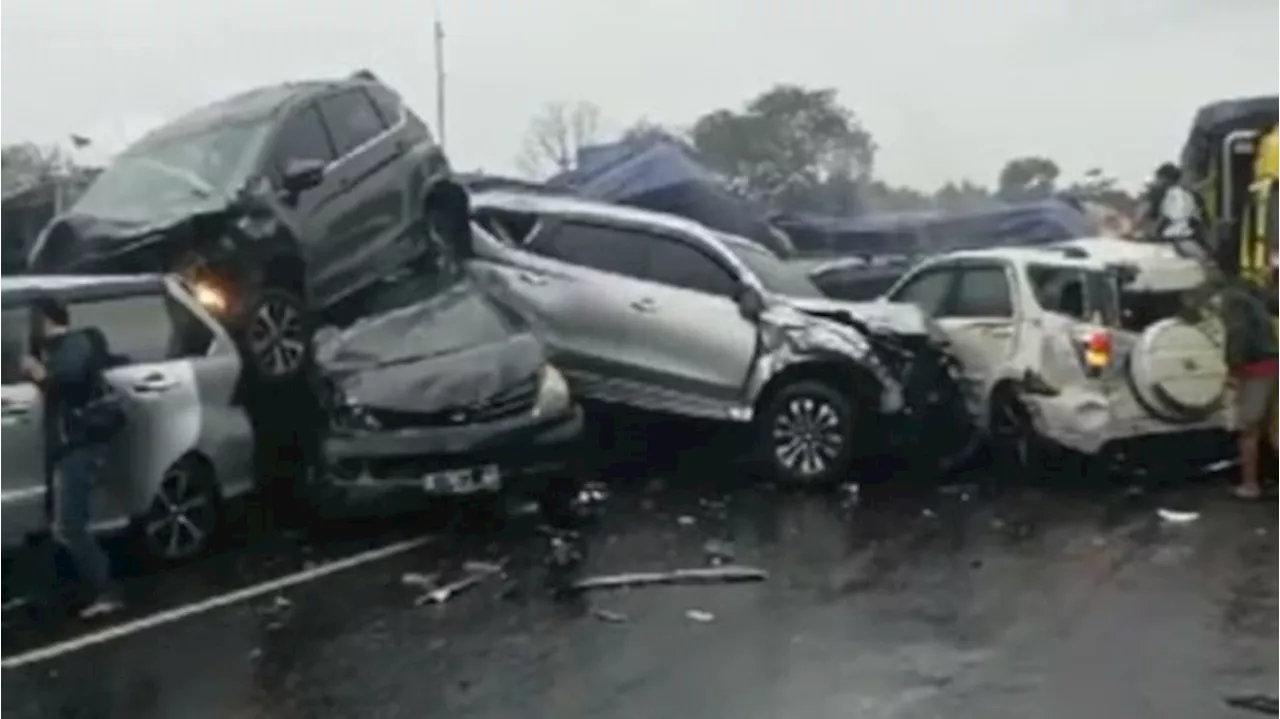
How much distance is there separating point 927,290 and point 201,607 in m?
7.40

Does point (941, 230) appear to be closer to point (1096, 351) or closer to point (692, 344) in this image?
point (1096, 351)

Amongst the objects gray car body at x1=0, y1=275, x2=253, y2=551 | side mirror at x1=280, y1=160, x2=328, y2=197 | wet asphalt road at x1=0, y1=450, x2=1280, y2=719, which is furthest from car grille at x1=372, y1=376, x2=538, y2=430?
side mirror at x1=280, y1=160, x2=328, y2=197

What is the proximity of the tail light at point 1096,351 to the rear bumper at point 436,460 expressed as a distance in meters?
3.99

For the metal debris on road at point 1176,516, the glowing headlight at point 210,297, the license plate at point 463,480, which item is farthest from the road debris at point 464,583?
the metal debris on road at point 1176,516

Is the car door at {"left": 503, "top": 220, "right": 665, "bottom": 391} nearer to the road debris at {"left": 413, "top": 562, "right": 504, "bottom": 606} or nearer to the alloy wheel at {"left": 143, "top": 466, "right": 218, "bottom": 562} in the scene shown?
the road debris at {"left": 413, "top": 562, "right": 504, "bottom": 606}

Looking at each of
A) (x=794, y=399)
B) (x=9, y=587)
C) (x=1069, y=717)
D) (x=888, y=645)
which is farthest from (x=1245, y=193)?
(x=9, y=587)

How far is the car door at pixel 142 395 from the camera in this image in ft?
37.4

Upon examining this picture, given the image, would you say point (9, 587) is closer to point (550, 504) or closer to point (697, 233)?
point (550, 504)

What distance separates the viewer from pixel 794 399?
1509 cm

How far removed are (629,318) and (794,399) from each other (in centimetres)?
137

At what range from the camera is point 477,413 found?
12852 mm

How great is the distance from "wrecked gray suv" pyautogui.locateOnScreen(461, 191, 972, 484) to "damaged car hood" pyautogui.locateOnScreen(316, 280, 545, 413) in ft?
4.14

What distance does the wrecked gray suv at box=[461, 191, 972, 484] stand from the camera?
15.0 meters

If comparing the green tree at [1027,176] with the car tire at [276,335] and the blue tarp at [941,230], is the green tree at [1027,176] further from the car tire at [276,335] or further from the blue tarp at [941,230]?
the car tire at [276,335]
